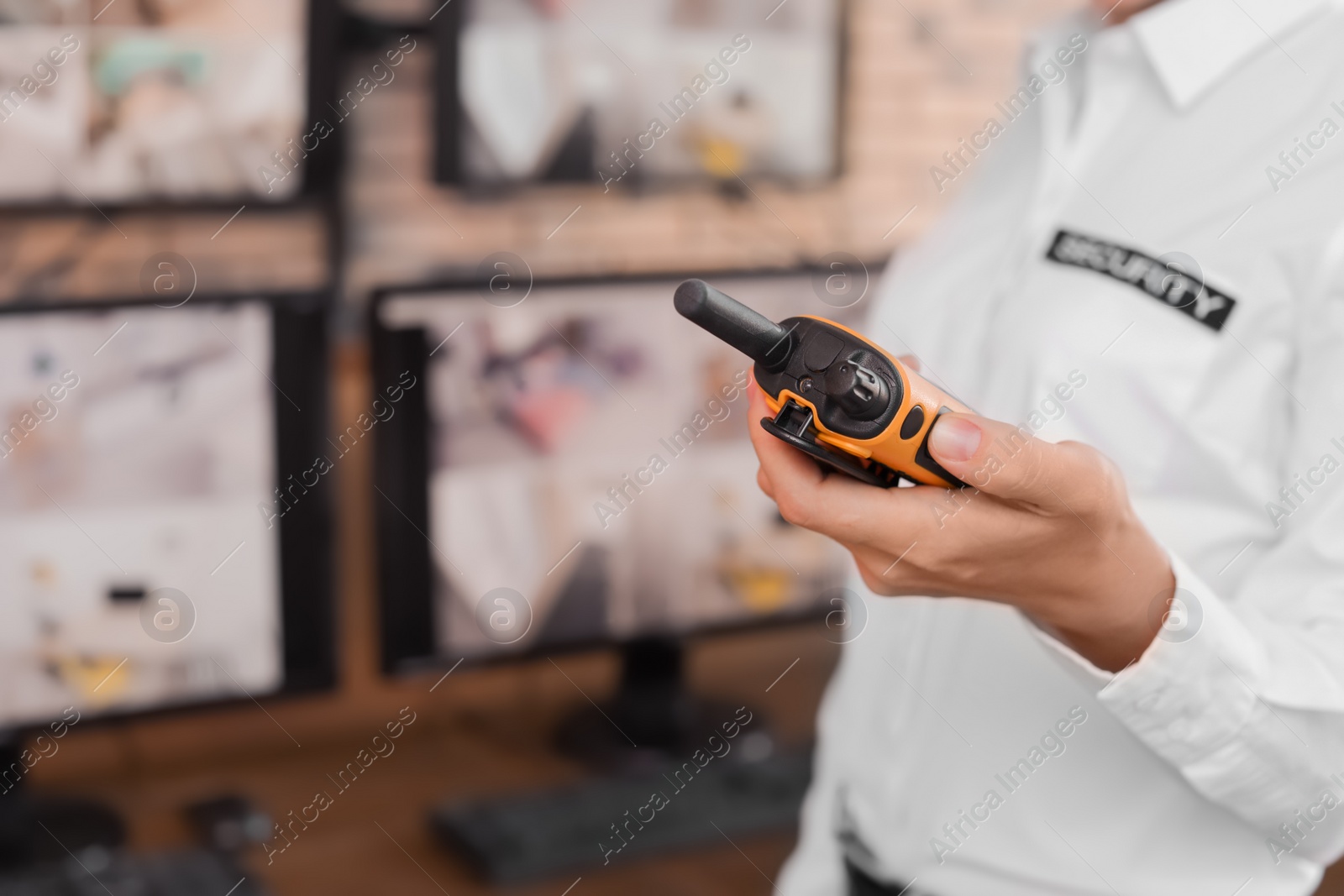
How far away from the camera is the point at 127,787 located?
1098mm

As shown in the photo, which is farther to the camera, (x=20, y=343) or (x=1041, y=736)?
(x=20, y=343)

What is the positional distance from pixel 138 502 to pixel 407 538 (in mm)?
212

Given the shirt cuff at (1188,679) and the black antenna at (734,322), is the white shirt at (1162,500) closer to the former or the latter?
the shirt cuff at (1188,679)

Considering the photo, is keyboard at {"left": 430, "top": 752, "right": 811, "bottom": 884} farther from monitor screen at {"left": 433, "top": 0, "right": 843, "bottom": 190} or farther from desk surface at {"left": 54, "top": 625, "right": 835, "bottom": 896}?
monitor screen at {"left": 433, "top": 0, "right": 843, "bottom": 190}

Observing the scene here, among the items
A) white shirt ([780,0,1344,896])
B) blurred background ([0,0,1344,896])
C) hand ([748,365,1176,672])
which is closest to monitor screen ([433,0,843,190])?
blurred background ([0,0,1344,896])

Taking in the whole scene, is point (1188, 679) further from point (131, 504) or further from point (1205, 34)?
point (131, 504)

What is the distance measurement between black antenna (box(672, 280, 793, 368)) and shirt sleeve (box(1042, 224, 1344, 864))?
0.57ft

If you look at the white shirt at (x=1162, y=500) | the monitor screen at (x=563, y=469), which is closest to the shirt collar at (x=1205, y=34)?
the white shirt at (x=1162, y=500)

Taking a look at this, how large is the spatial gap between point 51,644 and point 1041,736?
727mm

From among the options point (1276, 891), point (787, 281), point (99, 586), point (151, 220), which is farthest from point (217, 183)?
point (1276, 891)

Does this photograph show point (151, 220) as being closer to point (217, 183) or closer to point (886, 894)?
point (217, 183)

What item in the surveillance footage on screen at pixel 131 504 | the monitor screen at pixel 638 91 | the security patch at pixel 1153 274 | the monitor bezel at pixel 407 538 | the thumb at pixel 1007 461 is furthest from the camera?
the monitor screen at pixel 638 91

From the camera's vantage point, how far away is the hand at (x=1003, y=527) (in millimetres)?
434

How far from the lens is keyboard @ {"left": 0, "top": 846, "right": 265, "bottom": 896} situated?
93cm
